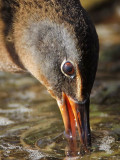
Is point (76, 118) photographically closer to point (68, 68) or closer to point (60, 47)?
point (68, 68)

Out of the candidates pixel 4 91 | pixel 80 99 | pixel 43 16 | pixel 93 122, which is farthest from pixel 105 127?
pixel 4 91

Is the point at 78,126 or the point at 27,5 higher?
the point at 27,5

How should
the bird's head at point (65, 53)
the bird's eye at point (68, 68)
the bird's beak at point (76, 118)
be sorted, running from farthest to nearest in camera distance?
1. the bird's beak at point (76, 118)
2. the bird's eye at point (68, 68)
3. the bird's head at point (65, 53)

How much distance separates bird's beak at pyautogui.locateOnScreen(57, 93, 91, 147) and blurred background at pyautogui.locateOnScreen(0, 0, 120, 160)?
0.19 metres

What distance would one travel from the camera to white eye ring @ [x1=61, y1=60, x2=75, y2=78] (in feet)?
21.1

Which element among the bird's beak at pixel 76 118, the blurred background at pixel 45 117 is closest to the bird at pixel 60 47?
the bird's beak at pixel 76 118

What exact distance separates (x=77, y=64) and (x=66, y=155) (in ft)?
3.91

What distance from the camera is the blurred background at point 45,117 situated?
21.3 feet

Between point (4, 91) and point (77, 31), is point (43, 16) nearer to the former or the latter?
point (77, 31)

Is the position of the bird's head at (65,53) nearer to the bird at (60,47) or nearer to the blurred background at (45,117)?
the bird at (60,47)

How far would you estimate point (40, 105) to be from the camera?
28.4 ft

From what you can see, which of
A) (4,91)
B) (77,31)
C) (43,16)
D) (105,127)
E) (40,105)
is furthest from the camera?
(4,91)

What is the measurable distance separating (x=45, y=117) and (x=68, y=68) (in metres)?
1.72

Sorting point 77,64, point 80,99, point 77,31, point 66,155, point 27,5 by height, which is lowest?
point 66,155
